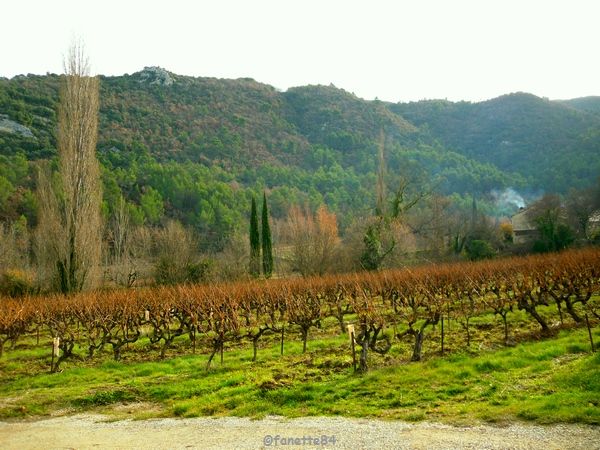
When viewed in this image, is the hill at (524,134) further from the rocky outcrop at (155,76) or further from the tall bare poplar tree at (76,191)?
the tall bare poplar tree at (76,191)

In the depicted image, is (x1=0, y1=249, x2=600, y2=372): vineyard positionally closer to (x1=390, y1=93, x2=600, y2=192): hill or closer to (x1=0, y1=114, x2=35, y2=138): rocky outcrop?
(x1=0, y1=114, x2=35, y2=138): rocky outcrop

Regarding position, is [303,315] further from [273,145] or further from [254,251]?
[273,145]

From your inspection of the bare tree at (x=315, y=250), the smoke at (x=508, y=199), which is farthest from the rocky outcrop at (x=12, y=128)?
the smoke at (x=508, y=199)

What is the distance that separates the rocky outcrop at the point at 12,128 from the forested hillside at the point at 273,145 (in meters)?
0.22

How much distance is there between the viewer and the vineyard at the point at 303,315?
45.5ft

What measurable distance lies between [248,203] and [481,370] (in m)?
53.2

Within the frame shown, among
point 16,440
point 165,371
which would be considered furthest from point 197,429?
point 165,371

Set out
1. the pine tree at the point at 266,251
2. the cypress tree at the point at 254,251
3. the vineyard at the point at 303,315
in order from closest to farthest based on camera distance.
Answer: the vineyard at the point at 303,315
the cypress tree at the point at 254,251
the pine tree at the point at 266,251

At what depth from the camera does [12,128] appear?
5794 centimetres

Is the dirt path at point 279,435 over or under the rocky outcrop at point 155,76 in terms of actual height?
under

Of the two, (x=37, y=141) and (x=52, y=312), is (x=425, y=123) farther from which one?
(x=52, y=312)

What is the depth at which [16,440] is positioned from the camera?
28.8 ft

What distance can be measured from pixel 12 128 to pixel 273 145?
43545mm

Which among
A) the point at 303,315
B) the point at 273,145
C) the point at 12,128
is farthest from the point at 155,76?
the point at 303,315
